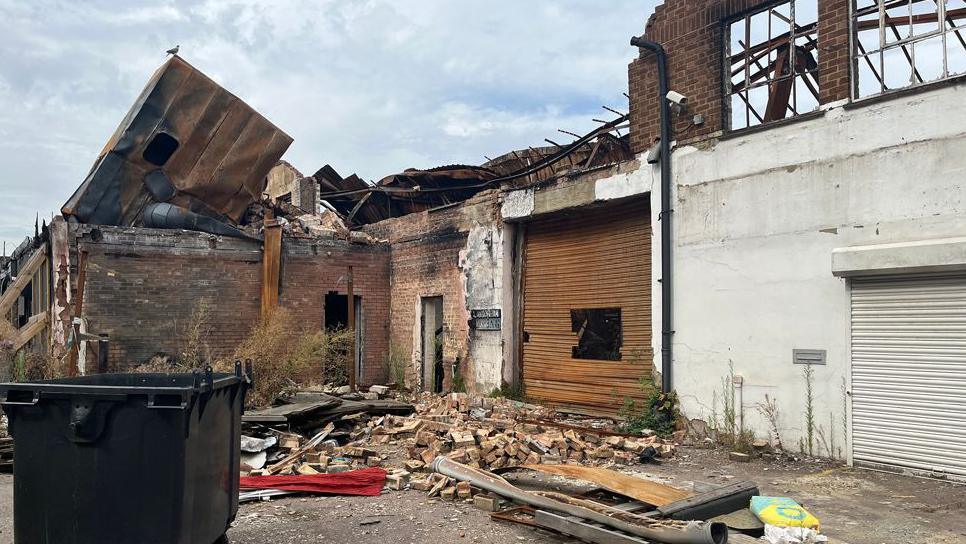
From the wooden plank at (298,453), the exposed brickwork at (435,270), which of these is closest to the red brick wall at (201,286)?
the exposed brickwork at (435,270)

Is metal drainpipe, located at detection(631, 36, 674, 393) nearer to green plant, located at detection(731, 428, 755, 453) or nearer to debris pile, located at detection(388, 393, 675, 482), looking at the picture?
debris pile, located at detection(388, 393, 675, 482)

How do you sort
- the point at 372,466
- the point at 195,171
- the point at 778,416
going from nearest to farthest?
the point at 372,466 → the point at 778,416 → the point at 195,171

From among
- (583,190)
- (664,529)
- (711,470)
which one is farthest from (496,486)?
(583,190)

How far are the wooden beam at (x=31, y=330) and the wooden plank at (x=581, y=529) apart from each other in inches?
427

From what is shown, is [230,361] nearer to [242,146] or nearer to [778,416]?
[242,146]

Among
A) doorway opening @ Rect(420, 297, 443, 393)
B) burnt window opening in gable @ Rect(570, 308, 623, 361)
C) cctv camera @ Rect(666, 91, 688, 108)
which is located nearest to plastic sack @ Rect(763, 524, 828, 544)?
burnt window opening in gable @ Rect(570, 308, 623, 361)

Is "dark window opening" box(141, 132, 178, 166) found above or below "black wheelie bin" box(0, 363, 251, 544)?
above

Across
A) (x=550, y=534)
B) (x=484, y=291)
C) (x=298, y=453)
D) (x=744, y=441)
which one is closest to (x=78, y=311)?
(x=298, y=453)

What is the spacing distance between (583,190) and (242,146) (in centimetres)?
776

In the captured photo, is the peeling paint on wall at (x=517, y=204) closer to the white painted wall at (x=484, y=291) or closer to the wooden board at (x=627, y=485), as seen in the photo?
the white painted wall at (x=484, y=291)

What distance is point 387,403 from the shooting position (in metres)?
11.1

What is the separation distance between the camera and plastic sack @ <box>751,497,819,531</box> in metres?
5.62

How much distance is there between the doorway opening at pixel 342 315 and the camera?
15.8 meters

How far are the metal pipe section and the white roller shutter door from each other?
390 cm
